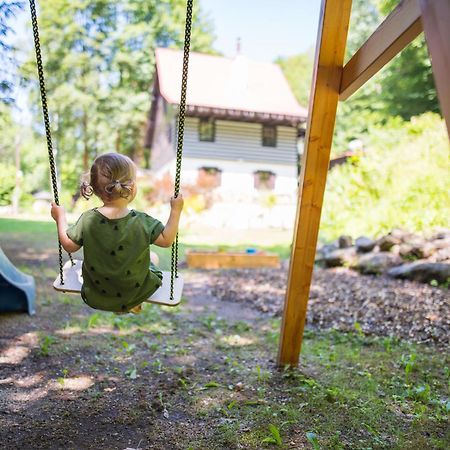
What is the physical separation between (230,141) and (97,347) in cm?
1755

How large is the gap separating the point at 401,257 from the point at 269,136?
49.4ft

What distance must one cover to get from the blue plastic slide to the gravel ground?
2289 mm

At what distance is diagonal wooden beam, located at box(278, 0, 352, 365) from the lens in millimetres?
2836

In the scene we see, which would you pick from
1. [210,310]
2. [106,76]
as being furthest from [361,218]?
[106,76]

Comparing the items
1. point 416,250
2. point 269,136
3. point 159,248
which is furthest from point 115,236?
point 269,136

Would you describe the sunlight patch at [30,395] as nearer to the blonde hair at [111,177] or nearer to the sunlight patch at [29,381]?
the sunlight patch at [29,381]

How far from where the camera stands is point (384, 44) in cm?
226

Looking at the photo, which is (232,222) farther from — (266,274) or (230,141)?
(266,274)

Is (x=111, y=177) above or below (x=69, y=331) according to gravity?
above

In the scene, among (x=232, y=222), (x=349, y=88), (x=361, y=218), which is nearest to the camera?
(x=349, y=88)

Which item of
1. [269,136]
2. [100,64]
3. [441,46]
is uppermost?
[100,64]

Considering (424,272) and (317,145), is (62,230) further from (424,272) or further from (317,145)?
(424,272)

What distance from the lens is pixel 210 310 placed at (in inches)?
210

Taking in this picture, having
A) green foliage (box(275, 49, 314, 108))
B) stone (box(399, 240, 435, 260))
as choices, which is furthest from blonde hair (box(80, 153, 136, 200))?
green foliage (box(275, 49, 314, 108))
